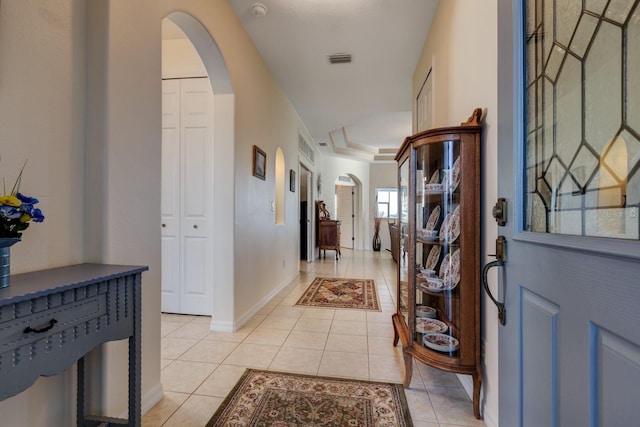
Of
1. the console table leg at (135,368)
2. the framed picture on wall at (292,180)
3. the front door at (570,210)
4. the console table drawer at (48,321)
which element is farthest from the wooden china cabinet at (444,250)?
the framed picture on wall at (292,180)

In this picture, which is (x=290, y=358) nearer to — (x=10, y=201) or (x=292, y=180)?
(x=10, y=201)

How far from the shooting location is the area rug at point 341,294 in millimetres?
3611

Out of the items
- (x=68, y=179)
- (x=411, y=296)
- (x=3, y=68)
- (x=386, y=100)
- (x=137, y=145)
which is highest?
(x=386, y=100)

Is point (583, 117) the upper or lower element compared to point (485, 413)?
upper

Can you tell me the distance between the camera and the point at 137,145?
59.9 inches

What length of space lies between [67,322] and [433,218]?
1845mm

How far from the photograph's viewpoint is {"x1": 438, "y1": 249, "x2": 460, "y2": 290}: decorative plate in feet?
5.46

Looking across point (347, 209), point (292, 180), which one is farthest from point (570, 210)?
point (347, 209)

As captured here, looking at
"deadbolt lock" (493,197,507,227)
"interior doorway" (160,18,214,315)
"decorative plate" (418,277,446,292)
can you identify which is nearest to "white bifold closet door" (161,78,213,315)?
"interior doorway" (160,18,214,315)

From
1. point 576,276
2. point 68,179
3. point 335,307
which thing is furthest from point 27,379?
point 335,307

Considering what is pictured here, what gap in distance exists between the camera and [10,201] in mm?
877

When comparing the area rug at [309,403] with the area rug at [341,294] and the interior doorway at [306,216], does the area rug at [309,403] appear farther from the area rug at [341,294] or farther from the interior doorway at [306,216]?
the interior doorway at [306,216]

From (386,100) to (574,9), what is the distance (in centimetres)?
405

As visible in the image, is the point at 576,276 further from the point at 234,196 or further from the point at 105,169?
the point at 234,196
